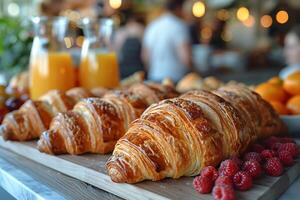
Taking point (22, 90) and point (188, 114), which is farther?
point (22, 90)

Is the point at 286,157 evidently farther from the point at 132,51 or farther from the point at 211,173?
the point at 132,51

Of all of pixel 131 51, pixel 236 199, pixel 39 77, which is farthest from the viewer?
pixel 131 51

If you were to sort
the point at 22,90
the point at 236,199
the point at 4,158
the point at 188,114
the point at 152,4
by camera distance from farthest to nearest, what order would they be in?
1. the point at 152,4
2. the point at 22,90
3. the point at 4,158
4. the point at 188,114
5. the point at 236,199

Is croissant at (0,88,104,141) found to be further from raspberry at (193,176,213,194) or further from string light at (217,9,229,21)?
string light at (217,9,229,21)

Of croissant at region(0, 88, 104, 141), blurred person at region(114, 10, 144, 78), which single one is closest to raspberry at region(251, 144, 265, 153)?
croissant at region(0, 88, 104, 141)

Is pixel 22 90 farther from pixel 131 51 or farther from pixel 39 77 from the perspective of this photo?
pixel 131 51

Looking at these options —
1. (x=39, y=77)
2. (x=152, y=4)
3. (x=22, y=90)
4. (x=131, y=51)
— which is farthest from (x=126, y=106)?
(x=152, y=4)
